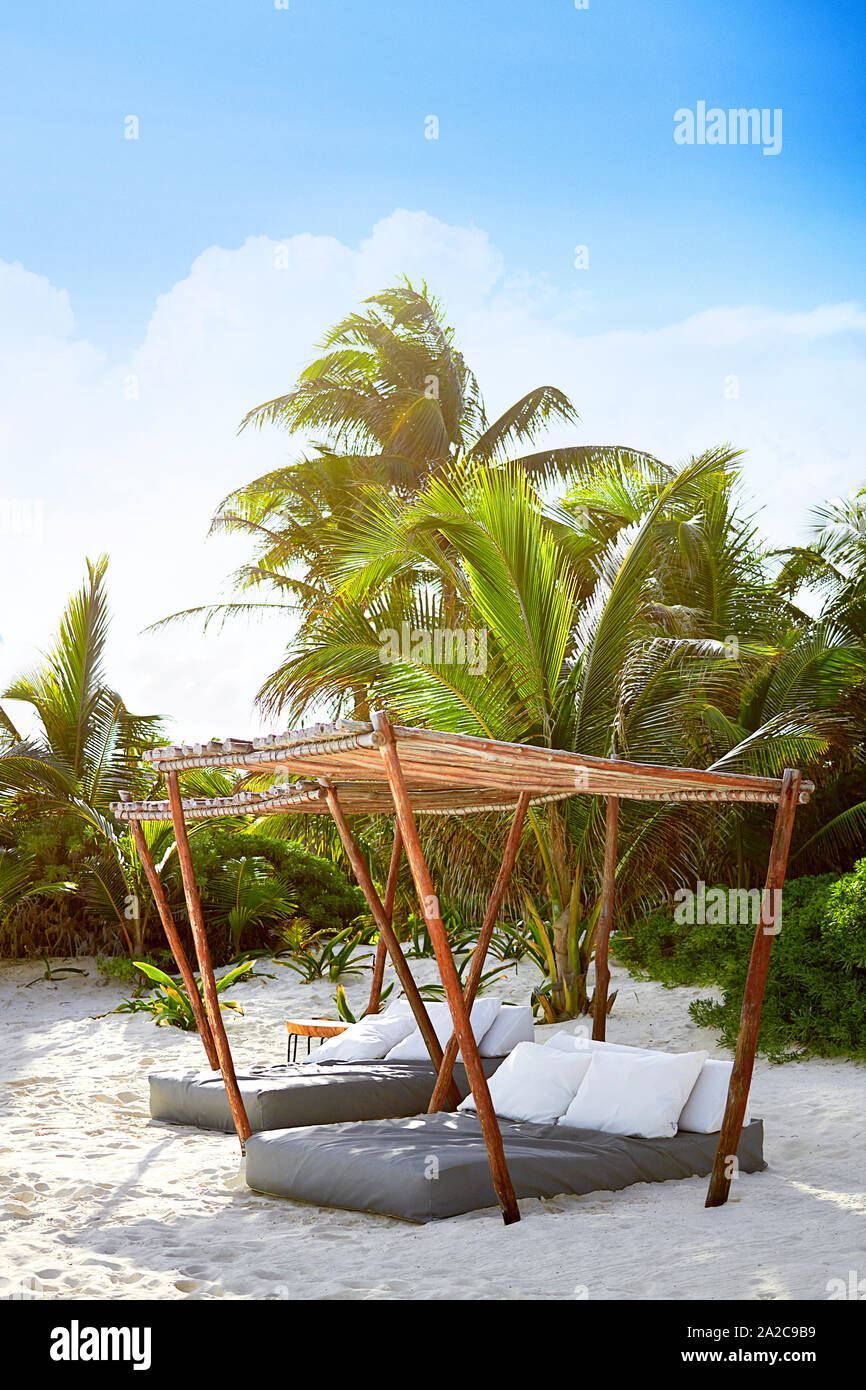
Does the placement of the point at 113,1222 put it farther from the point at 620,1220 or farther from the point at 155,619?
the point at 155,619

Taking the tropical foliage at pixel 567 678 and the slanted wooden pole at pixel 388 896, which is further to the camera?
the tropical foliage at pixel 567 678

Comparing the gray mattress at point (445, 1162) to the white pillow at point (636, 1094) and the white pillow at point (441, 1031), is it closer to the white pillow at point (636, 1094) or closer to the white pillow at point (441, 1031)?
the white pillow at point (636, 1094)

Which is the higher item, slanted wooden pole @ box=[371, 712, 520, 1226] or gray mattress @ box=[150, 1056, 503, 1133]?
slanted wooden pole @ box=[371, 712, 520, 1226]

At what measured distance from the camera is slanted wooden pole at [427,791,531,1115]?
6160mm

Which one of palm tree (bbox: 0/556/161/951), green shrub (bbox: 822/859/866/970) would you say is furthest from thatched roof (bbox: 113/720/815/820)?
palm tree (bbox: 0/556/161/951)

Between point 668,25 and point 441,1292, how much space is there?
8077mm

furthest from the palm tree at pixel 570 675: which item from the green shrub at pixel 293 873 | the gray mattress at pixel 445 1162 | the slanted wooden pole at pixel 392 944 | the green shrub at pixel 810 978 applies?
the gray mattress at pixel 445 1162

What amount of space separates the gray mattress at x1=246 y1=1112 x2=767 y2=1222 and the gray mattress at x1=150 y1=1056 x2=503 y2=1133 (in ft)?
3.25

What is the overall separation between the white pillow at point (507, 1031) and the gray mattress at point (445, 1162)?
6.21 ft

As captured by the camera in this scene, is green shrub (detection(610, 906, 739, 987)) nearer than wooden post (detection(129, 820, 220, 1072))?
No

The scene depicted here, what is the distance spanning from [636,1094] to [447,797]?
2247 mm

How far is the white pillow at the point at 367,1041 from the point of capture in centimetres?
795

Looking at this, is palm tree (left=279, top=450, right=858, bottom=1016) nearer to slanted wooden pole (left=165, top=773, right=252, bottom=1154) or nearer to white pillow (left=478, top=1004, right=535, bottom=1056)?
white pillow (left=478, top=1004, right=535, bottom=1056)
